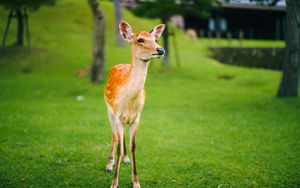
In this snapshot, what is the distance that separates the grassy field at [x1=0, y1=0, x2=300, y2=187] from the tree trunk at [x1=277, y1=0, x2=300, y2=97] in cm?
44

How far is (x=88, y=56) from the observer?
67.5 feet

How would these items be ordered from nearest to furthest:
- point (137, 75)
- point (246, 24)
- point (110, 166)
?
1. point (137, 75)
2. point (110, 166)
3. point (246, 24)

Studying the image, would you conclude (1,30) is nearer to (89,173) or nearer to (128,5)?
(128,5)

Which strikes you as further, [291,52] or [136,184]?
[291,52]

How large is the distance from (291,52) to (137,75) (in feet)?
27.1

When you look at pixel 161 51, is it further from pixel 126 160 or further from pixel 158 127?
pixel 158 127

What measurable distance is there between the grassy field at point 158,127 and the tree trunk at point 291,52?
0.44 m

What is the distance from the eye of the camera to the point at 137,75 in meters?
5.87

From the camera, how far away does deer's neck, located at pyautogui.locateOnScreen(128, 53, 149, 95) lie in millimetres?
5828

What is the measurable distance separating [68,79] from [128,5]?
1869cm

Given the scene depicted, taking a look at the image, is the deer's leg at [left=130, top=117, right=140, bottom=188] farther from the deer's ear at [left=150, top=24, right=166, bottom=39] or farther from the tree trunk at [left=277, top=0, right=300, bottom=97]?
the tree trunk at [left=277, top=0, right=300, bottom=97]

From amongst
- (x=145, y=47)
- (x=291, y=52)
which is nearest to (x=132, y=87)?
(x=145, y=47)

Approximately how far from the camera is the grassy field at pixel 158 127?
22.1 feet

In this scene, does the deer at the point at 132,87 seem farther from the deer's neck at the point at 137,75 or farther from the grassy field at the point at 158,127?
the grassy field at the point at 158,127
